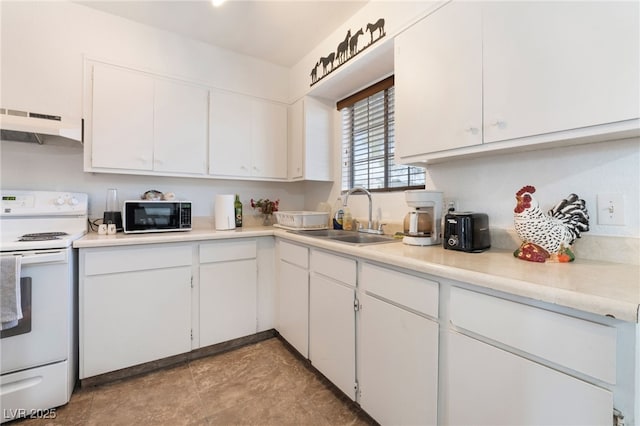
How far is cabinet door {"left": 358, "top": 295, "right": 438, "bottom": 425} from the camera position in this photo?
3.59 ft

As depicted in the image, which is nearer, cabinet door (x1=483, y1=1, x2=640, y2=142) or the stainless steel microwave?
cabinet door (x1=483, y1=1, x2=640, y2=142)

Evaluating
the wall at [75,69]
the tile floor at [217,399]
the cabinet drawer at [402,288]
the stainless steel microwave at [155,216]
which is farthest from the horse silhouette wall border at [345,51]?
the tile floor at [217,399]

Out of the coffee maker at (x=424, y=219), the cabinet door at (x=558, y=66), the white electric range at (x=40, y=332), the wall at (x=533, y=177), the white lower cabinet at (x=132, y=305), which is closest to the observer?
the cabinet door at (x=558, y=66)

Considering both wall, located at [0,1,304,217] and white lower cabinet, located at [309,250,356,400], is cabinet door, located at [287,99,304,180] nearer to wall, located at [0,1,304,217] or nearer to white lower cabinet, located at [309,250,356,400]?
wall, located at [0,1,304,217]

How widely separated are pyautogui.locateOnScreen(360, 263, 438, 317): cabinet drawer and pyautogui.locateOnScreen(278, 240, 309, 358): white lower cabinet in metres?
0.62

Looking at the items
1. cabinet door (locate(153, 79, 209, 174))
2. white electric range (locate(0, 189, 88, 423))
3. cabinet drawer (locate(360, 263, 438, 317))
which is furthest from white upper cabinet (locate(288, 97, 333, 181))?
white electric range (locate(0, 189, 88, 423))

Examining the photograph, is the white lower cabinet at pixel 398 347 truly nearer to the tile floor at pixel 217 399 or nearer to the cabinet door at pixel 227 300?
the tile floor at pixel 217 399

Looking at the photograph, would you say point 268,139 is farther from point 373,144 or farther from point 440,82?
point 440,82

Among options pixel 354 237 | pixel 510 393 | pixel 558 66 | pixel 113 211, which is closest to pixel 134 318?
pixel 113 211

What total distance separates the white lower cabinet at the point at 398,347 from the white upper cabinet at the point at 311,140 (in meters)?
1.41

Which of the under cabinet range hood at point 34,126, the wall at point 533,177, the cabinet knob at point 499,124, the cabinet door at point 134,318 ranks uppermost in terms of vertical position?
the under cabinet range hood at point 34,126

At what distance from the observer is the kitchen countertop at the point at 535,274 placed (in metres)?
0.68

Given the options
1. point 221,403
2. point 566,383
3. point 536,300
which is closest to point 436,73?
point 536,300

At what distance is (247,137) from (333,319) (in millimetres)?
1761
